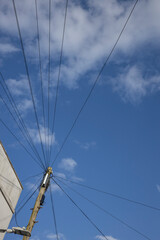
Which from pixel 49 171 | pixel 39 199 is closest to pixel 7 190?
pixel 39 199

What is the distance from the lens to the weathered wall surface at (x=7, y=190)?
1079 centimetres

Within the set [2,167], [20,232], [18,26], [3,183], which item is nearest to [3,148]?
[2,167]

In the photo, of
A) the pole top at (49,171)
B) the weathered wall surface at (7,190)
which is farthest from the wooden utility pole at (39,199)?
the weathered wall surface at (7,190)

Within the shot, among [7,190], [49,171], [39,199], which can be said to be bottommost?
[7,190]

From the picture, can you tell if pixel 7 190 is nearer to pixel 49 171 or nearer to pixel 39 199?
pixel 39 199

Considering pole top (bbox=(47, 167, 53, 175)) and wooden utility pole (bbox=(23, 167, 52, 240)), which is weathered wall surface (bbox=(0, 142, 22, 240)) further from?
pole top (bbox=(47, 167, 53, 175))

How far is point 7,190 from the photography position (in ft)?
37.4

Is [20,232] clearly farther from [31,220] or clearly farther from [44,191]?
[44,191]

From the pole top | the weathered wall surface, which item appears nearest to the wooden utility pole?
the pole top

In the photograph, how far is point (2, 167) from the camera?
1094 cm

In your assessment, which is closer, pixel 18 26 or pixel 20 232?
pixel 18 26

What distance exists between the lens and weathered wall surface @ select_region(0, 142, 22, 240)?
1079 centimetres

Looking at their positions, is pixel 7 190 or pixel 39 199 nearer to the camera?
pixel 39 199

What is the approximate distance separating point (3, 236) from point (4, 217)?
1.02 m
